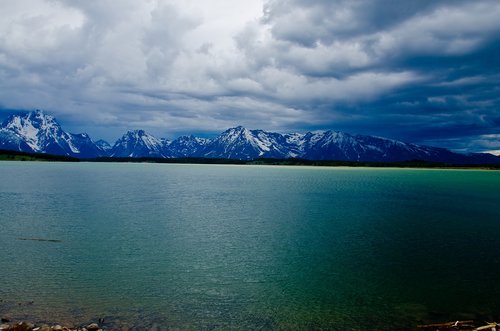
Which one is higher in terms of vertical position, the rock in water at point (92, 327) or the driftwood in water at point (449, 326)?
the driftwood in water at point (449, 326)

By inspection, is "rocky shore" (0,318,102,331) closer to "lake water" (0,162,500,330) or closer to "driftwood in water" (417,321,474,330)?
"lake water" (0,162,500,330)

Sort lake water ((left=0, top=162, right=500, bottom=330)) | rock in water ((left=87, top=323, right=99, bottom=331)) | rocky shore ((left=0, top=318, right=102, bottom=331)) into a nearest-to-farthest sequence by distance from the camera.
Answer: rocky shore ((left=0, top=318, right=102, bottom=331)) < rock in water ((left=87, top=323, right=99, bottom=331)) < lake water ((left=0, top=162, right=500, bottom=330))

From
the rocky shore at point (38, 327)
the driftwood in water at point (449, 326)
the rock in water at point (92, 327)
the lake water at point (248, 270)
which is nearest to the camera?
the rocky shore at point (38, 327)

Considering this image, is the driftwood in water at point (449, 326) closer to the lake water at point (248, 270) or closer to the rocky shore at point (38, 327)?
the lake water at point (248, 270)

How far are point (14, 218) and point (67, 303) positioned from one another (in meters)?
39.4

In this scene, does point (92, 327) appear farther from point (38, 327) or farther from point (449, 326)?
point (449, 326)

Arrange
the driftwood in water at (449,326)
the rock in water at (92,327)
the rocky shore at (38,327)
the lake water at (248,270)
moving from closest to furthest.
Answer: the rocky shore at (38,327)
the rock in water at (92,327)
the driftwood in water at (449,326)
the lake water at (248,270)

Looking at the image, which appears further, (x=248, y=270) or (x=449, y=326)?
(x=248, y=270)

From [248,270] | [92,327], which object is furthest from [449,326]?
[92,327]

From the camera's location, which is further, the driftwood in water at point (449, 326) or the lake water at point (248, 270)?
the lake water at point (248, 270)

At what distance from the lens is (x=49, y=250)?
1517 inches

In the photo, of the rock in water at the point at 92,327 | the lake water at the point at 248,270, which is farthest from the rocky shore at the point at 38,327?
the lake water at the point at 248,270

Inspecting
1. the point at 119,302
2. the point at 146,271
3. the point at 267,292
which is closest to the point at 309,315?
the point at 267,292

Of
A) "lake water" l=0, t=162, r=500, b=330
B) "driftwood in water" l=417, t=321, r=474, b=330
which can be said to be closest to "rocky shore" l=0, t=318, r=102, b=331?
"lake water" l=0, t=162, r=500, b=330
